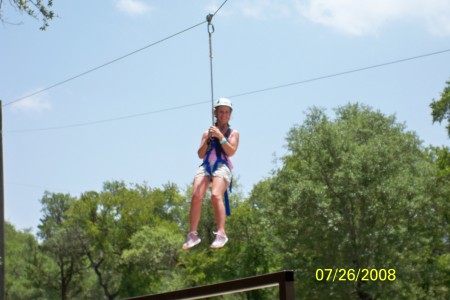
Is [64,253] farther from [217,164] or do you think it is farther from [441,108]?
[217,164]

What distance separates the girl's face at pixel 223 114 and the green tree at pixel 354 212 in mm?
27056

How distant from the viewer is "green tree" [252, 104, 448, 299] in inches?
1446

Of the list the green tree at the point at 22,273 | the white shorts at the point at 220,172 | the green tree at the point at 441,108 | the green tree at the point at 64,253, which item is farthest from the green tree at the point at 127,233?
the white shorts at the point at 220,172

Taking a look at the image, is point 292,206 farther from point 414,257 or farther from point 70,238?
point 70,238

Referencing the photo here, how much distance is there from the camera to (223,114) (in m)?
9.49

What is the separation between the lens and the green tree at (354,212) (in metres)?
36.7

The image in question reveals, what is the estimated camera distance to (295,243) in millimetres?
38188

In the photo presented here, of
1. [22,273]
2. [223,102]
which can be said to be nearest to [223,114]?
[223,102]

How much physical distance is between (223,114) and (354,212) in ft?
94.9

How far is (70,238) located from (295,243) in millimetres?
24714

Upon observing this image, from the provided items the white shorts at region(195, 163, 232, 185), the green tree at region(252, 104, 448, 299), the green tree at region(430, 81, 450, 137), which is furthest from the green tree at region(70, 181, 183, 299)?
the white shorts at region(195, 163, 232, 185)

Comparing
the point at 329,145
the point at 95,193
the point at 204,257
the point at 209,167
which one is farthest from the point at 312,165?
the point at 209,167
